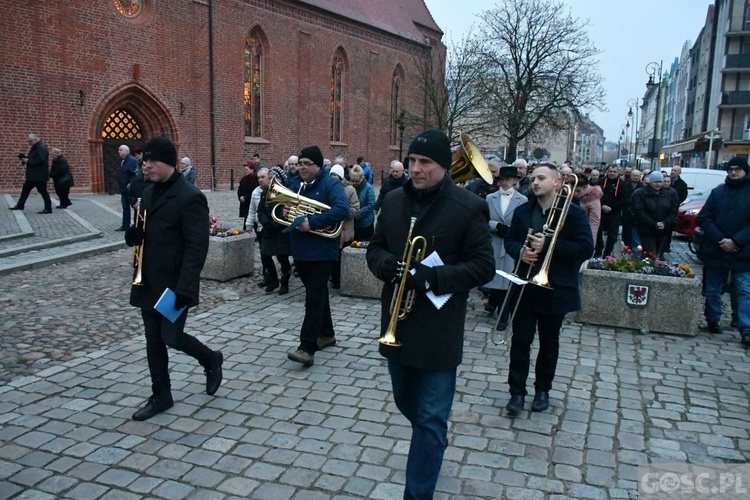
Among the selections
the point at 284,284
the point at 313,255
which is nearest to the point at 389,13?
the point at 284,284

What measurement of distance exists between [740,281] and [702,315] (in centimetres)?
131

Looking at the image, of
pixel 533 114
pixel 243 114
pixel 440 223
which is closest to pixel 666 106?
pixel 533 114

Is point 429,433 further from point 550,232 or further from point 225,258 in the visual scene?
point 225,258

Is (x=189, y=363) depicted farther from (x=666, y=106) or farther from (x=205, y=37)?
(x=666, y=106)

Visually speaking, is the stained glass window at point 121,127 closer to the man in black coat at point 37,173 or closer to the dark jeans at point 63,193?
the dark jeans at point 63,193

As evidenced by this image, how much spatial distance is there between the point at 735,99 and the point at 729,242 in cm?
5272

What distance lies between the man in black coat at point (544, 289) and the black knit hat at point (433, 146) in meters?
1.58

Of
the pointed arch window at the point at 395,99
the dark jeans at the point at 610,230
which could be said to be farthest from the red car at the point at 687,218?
the pointed arch window at the point at 395,99

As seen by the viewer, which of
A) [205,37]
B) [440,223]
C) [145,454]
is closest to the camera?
[440,223]

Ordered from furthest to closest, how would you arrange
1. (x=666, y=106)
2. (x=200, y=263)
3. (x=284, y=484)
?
(x=666, y=106), (x=200, y=263), (x=284, y=484)

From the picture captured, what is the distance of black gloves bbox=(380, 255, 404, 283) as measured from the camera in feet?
10.4

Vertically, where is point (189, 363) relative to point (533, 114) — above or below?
below

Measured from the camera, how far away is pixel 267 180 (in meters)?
9.04

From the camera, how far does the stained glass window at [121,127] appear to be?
22.9m
